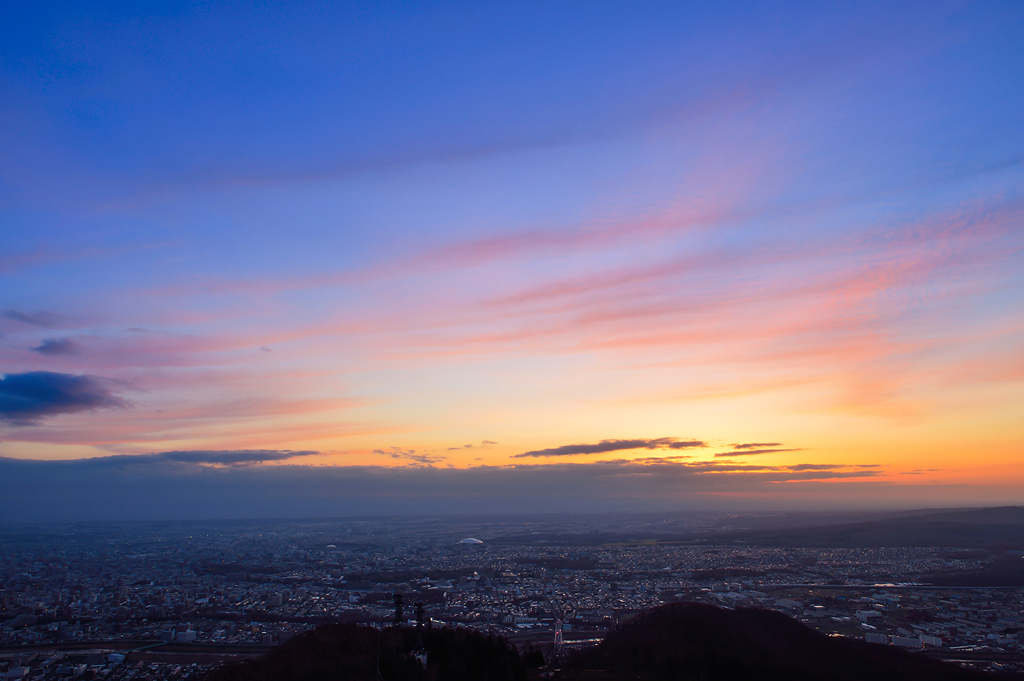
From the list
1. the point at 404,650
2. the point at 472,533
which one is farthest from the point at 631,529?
the point at 404,650

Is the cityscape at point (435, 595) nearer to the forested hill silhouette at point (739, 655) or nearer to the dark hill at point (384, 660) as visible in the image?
the forested hill silhouette at point (739, 655)

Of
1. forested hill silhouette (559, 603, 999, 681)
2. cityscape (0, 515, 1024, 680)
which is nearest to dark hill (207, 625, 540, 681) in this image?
forested hill silhouette (559, 603, 999, 681)

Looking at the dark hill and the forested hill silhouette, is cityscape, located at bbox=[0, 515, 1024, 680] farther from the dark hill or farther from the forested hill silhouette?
the dark hill

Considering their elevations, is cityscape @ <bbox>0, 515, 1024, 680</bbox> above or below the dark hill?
below

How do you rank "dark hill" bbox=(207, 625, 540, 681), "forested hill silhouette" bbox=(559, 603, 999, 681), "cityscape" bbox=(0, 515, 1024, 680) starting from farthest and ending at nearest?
"cityscape" bbox=(0, 515, 1024, 680) → "forested hill silhouette" bbox=(559, 603, 999, 681) → "dark hill" bbox=(207, 625, 540, 681)

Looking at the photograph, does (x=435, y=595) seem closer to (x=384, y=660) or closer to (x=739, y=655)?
(x=739, y=655)

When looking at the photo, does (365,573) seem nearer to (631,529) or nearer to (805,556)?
(805,556)
